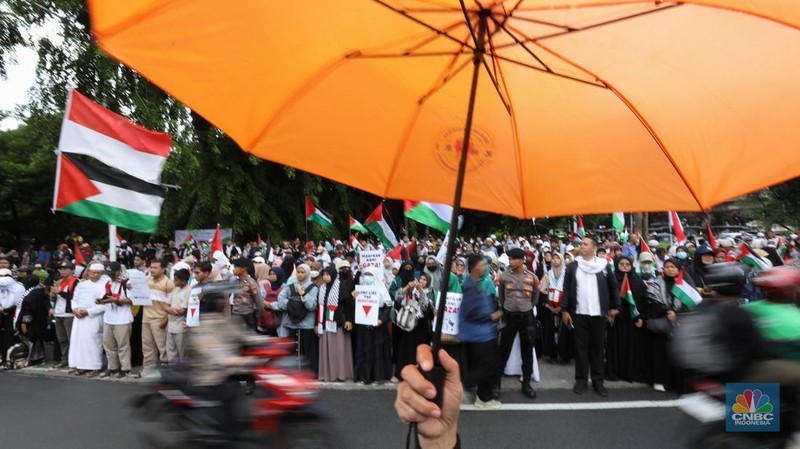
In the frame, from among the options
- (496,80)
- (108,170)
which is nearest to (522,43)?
(496,80)

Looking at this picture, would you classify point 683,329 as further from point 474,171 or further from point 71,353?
point 71,353

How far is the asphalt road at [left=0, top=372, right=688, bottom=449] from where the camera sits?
5.43 metres

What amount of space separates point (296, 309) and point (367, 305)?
1100 millimetres

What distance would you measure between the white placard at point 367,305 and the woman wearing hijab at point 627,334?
3351 millimetres

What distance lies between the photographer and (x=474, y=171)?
292 cm

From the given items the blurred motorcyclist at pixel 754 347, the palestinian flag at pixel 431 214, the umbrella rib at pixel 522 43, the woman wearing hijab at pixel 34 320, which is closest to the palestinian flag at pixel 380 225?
the palestinian flag at pixel 431 214

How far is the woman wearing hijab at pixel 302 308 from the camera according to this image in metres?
7.89

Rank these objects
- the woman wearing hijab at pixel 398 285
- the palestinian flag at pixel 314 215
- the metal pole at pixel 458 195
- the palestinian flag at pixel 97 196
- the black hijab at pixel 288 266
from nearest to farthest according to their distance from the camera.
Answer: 1. the metal pole at pixel 458 195
2. the palestinian flag at pixel 97 196
3. the woman wearing hijab at pixel 398 285
4. the black hijab at pixel 288 266
5. the palestinian flag at pixel 314 215

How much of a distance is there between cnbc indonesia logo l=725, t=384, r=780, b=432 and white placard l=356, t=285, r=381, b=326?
17.3 feet

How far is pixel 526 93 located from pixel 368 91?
2.70 feet

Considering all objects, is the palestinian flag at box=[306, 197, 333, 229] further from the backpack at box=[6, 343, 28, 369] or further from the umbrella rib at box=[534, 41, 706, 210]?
the umbrella rib at box=[534, 41, 706, 210]

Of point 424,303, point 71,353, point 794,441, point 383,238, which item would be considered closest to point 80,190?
point 71,353

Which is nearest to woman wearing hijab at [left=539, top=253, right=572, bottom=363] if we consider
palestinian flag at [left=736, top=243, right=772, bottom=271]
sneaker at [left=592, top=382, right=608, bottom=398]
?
sneaker at [left=592, top=382, right=608, bottom=398]

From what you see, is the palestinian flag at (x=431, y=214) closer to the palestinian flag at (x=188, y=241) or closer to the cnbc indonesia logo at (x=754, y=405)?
the cnbc indonesia logo at (x=754, y=405)
